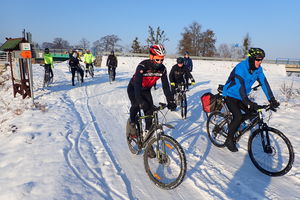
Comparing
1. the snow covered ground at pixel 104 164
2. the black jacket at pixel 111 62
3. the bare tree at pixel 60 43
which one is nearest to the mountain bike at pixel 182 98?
the snow covered ground at pixel 104 164

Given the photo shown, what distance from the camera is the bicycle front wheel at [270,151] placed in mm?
3805

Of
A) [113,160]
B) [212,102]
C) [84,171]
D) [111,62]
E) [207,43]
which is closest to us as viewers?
[84,171]

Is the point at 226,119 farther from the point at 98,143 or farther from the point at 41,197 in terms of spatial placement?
the point at 41,197

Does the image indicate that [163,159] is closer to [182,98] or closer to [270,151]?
[270,151]

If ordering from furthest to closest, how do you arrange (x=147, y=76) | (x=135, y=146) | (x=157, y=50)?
(x=135, y=146)
(x=147, y=76)
(x=157, y=50)

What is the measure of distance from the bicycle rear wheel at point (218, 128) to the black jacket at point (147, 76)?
190 cm

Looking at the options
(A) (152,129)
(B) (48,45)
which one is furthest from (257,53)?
(B) (48,45)

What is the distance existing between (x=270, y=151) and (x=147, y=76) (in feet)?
9.16

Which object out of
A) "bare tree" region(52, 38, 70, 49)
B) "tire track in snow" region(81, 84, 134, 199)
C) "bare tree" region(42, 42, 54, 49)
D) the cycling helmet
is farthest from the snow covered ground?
"bare tree" region(42, 42, 54, 49)

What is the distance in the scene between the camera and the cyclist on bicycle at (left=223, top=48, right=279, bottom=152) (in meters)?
4.07

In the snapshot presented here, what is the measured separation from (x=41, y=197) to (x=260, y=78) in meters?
4.54

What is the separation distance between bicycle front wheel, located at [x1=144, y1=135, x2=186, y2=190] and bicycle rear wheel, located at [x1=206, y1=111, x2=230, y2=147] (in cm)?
210

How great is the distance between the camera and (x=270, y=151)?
403 centimetres

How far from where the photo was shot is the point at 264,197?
3373mm
